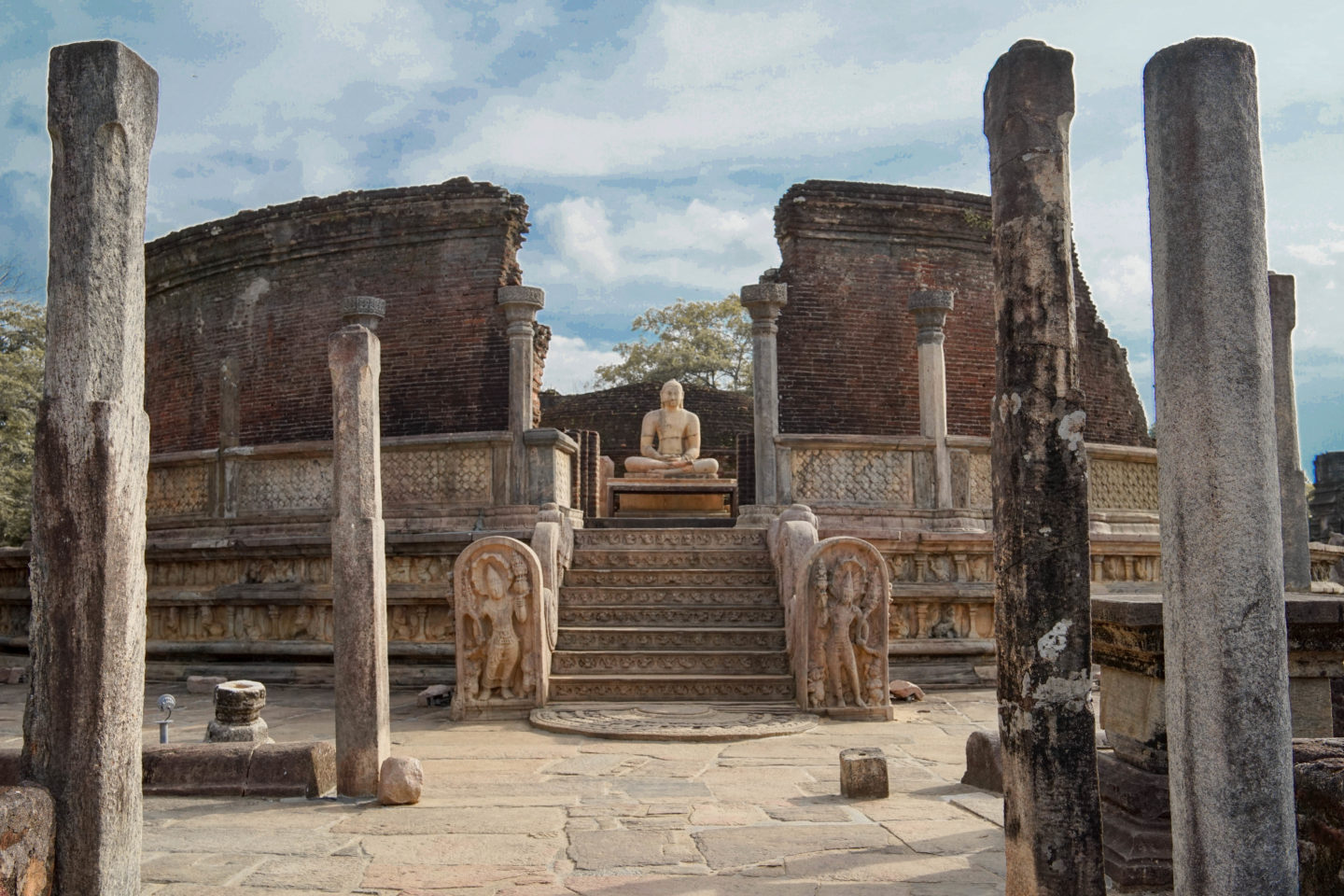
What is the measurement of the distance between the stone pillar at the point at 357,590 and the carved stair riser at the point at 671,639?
385 cm

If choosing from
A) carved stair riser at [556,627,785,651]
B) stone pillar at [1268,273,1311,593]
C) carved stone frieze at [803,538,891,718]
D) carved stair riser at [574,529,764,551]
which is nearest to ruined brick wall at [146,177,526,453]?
carved stair riser at [574,529,764,551]

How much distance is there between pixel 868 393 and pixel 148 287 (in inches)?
471

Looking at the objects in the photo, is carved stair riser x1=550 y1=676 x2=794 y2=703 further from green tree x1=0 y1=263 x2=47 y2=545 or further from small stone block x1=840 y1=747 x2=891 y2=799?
green tree x1=0 y1=263 x2=47 y2=545

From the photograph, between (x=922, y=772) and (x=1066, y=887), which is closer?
(x=1066, y=887)

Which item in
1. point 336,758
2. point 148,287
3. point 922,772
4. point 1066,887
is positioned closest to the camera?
point 1066,887

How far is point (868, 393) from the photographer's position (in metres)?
16.6

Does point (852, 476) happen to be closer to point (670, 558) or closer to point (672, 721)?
point (670, 558)

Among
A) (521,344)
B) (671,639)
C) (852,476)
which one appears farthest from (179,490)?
(852,476)

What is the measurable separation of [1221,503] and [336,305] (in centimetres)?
1567

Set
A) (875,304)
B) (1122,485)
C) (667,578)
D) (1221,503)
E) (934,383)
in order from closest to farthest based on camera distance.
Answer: (1221,503), (667,578), (1122,485), (934,383), (875,304)

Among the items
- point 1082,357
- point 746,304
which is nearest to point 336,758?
point 746,304

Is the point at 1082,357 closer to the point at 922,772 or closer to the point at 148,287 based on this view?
the point at 922,772

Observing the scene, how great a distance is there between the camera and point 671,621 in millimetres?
10109

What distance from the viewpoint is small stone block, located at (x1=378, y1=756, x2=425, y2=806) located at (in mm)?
5629
